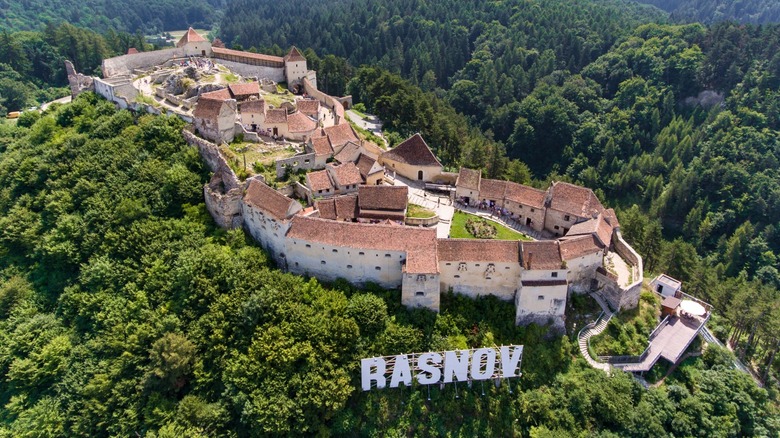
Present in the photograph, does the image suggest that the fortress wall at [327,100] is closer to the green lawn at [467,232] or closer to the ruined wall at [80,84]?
the green lawn at [467,232]

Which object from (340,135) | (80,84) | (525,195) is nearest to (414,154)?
(340,135)

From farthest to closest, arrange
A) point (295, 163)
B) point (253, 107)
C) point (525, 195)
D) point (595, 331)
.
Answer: point (253, 107), point (295, 163), point (525, 195), point (595, 331)

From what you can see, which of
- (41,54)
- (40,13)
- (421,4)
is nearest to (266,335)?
(41,54)

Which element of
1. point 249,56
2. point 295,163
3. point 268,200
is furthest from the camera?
point 249,56

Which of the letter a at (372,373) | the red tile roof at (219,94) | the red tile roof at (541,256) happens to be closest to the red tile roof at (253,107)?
the red tile roof at (219,94)

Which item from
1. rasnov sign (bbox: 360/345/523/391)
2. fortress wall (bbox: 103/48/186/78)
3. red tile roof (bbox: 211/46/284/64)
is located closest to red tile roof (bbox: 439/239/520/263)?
rasnov sign (bbox: 360/345/523/391)

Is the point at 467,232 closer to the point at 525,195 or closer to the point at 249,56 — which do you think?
the point at 525,195
